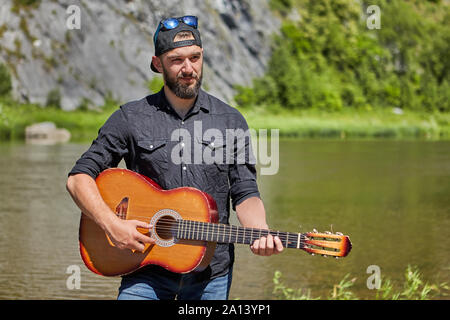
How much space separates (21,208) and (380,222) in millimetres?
8155

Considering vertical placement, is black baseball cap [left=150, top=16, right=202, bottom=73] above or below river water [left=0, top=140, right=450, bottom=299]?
above

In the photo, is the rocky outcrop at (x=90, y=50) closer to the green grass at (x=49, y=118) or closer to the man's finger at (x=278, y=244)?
the green grass at (x=49, y=118)

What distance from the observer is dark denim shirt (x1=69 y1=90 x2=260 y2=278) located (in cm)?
391

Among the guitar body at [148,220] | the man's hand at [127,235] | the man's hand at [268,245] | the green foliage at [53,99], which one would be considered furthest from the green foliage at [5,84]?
the man's hand at [268,245]

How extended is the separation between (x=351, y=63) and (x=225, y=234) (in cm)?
8922

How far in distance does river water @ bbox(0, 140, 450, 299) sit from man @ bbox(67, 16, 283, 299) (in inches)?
145

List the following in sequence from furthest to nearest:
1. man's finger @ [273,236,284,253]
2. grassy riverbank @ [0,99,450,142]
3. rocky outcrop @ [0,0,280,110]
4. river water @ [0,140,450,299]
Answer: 1. rocky outcrop @ [0,0,280,110]
2. grassy riverbank @ [0,99,450,142]
3. river water @ [0,140,450,299]
4. man's finger @ [273,236,284,253]

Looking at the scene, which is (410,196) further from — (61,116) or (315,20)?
(315,20)

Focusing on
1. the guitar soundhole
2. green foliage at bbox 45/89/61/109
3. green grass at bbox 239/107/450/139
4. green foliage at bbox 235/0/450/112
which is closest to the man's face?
the guitar soundhole

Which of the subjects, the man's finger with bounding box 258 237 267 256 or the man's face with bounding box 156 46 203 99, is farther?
the man's face with bounding box 156 46 203 99

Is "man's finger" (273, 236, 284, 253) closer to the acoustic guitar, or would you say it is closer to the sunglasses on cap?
the acoustic guitar

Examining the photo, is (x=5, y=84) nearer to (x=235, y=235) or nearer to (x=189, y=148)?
(x=189, y=148)

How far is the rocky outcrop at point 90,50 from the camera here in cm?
6081
